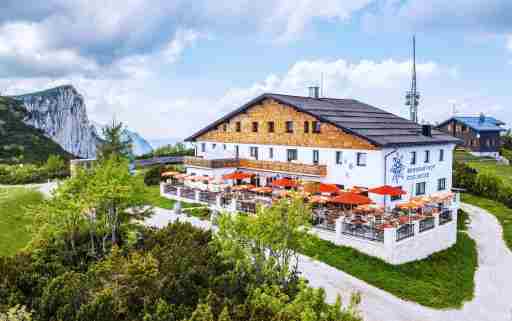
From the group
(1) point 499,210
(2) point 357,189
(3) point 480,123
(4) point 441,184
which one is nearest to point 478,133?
(3) point 480,123

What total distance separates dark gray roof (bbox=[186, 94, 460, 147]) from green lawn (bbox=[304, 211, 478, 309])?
27.7 ft

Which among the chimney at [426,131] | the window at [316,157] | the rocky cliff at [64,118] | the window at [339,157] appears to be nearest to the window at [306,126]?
the window at [316,157]

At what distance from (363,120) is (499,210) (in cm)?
1786

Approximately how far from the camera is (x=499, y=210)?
41.4 metres

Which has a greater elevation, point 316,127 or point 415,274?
point 316,127

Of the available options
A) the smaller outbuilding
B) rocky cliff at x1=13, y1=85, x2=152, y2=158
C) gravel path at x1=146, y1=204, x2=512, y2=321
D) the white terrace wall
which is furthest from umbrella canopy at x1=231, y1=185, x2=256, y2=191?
rocky cliff at x1=13, y1=85, x2=152, y2=158

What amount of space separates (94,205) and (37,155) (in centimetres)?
8959

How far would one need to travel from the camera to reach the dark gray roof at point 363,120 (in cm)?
3077

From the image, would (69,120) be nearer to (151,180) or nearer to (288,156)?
(151,180)

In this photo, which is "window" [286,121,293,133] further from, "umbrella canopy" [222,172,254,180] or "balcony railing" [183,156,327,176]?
"umbrella canopy" [222,172,254,180]

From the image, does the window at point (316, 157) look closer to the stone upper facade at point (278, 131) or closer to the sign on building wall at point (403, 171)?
the stone upper facade at point (278, 131)

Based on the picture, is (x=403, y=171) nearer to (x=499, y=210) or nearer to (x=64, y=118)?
(x=499, y=210)

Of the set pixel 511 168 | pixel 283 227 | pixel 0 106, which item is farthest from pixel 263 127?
pixel 0 106

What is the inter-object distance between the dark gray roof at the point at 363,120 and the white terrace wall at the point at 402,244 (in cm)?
650
